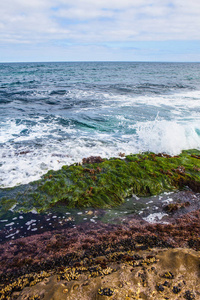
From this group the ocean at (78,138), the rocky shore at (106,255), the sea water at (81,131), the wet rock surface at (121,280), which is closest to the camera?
the wet rock surface at (121,280)

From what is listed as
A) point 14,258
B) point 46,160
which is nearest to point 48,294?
point 14,258

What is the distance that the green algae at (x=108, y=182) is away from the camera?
243 inches

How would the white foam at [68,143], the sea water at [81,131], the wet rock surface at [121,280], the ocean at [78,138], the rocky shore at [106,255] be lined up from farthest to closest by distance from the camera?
the sea water at [81,131] < the white foam at [68,143] < the ocean at [78,138] < the rocky shore at [106,255] < the wet rock surface at [121,280]

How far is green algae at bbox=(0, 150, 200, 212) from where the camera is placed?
6164mm

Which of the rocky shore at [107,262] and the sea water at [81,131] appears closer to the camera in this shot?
the rocky shore at [107,262]

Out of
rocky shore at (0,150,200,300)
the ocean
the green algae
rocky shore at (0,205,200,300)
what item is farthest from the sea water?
rocky shore at (0,205,200,300)

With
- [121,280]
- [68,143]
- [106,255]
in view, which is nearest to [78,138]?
[68,143]

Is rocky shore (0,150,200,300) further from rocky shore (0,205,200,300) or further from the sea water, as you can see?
the sea water

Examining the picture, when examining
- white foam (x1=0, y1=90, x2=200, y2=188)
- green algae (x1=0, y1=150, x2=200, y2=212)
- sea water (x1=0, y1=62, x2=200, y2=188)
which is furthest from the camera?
sea water (x1=0, y1=62, x2=200, y2=188)

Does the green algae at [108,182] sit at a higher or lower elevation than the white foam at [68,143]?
lower

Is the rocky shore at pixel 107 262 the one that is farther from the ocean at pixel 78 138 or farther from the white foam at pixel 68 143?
the white foam at pixel 68 143

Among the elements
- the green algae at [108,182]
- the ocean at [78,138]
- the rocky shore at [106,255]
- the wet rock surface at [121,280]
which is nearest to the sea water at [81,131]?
the ocean at [78,138]

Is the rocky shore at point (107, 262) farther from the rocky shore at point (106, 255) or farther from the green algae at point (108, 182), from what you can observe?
the green algae at point (108, 182)

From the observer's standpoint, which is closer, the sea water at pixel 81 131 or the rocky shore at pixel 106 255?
the rocky shore at pixel 106 255
